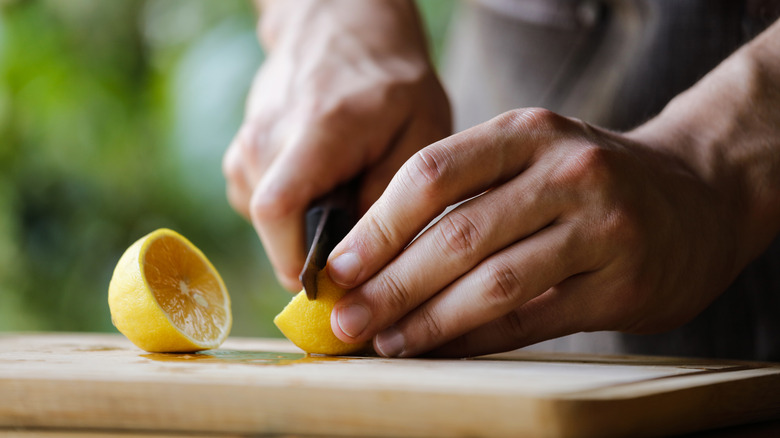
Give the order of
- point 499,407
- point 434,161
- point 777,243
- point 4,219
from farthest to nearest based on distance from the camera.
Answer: point 4,219
point 777,243
point 434,161
point 499,407

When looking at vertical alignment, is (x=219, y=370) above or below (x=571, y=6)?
below

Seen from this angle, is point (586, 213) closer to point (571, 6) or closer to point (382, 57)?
point (382, 57)

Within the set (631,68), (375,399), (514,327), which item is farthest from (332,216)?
(631,68)

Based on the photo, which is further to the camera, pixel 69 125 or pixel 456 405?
pixel 69 125

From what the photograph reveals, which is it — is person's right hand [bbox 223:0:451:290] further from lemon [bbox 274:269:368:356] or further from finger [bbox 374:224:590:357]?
finger [bbox 374:224:590:357]

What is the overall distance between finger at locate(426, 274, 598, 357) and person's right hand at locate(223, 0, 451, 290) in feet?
1.49

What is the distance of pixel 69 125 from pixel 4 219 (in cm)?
51

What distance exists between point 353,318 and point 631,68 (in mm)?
993

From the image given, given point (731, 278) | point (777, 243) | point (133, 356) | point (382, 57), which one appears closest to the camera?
point (133, 356)

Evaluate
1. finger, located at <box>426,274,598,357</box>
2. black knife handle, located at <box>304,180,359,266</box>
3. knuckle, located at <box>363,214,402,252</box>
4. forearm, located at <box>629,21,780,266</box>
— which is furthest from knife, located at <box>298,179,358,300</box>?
forearm, located at <box>629,21,780,266</box>

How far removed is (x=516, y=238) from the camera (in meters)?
1.02

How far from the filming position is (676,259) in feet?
3.58

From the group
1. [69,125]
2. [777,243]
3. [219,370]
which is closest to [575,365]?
[219,370]

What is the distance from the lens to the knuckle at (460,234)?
1008 millimetres
